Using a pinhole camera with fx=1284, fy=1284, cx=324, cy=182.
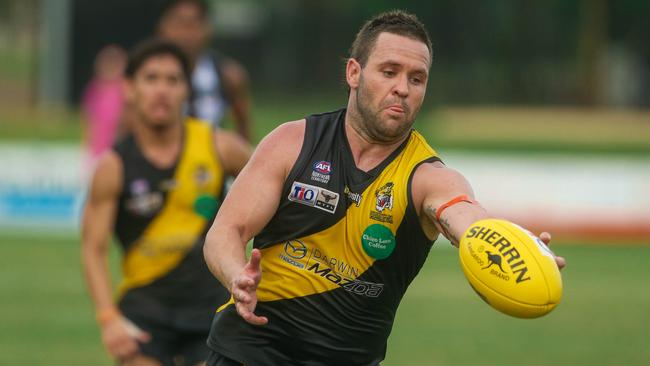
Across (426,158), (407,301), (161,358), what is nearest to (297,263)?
(426,158)

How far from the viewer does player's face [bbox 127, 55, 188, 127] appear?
24.2 feet

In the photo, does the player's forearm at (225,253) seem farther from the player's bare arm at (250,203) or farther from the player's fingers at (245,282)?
the player's fingers at (245,282)

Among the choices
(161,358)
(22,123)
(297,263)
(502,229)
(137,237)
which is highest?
(502,229)

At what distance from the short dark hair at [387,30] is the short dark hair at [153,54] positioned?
2.48m

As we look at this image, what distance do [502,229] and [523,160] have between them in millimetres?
13902

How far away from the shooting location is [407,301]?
563 inches

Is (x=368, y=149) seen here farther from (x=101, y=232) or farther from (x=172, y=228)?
(x=101, y=232)

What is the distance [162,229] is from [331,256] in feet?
7.21

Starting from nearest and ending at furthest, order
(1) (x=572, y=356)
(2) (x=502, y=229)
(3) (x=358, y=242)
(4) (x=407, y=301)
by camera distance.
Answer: (2) (x=502, y=229) < (3) (x=358, y=242) < (1) (x=572, y=356) < (4) (x=407, y=301)

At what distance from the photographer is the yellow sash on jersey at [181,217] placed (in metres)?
7.16

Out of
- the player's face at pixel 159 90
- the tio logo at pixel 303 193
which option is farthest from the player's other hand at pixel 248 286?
the player's face at pixel 159 90

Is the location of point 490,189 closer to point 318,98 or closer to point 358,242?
point 318,98

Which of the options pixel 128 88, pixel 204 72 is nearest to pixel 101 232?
pixel 128 88

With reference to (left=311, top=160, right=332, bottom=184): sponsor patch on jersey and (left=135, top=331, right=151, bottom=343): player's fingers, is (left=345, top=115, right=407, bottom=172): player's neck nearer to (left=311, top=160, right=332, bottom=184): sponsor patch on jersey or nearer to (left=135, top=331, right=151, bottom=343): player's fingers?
→ (left=311, top=160, right=332, bottom=184): sponsor patch on jersey
